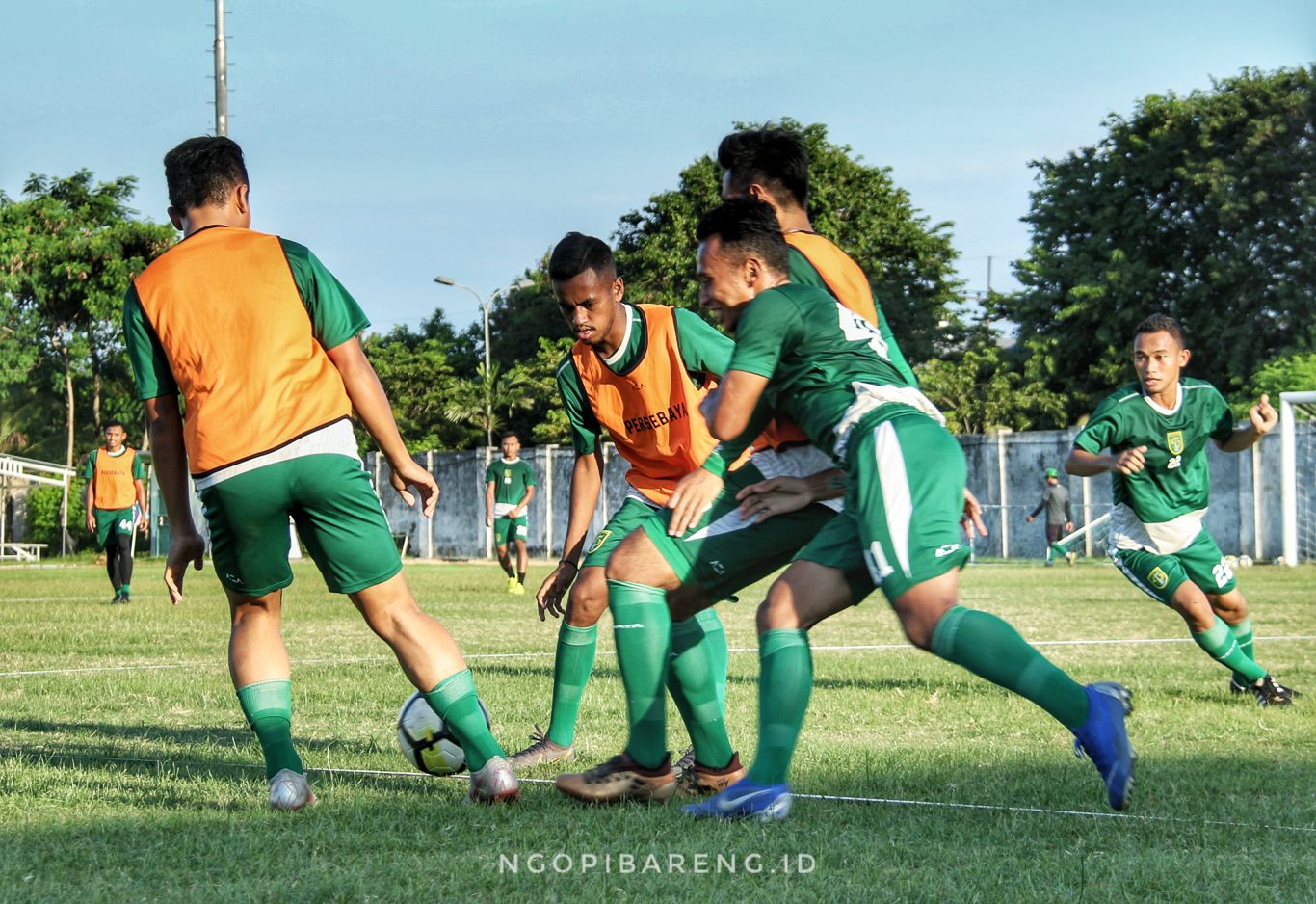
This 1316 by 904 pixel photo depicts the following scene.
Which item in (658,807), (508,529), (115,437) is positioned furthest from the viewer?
(508,529)

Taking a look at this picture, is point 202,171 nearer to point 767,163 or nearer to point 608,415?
point 608,415

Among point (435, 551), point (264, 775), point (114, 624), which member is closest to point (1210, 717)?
point (264, 775)

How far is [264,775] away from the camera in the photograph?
519 cm

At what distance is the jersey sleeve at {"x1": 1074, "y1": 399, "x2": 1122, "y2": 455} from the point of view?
7781 millimetres

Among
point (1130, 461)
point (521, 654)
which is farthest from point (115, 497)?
point (1130, 461)

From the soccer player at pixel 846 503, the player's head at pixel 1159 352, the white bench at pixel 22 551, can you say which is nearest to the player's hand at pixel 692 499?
the soccer player at pixel 846 503

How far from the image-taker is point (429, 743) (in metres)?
4.95

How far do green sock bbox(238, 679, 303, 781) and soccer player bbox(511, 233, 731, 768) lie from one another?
991 millimetres

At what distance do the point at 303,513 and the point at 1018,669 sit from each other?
2170mm

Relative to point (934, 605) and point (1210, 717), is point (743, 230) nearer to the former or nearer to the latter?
point (934, 605)

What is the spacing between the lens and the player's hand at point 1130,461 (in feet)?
24.3

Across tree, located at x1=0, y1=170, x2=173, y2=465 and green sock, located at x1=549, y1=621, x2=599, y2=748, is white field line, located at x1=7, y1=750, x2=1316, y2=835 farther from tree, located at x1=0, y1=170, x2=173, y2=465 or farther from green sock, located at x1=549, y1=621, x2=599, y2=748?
tree, located at x1=0, y1=170, x2=173, y2=465

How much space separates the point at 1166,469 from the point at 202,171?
17.2ft

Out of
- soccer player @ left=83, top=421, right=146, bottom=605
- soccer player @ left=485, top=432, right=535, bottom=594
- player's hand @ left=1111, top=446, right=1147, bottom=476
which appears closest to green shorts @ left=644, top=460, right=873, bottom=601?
player's hand @ left=1111, top=446, right=1147, bottom=476
